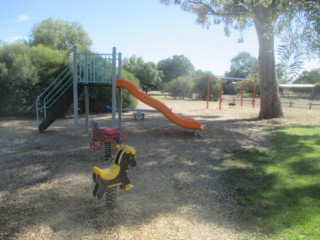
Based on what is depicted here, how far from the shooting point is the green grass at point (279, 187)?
3.93 metres

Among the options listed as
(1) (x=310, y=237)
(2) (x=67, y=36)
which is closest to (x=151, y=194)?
(1) (x=310, y=237)

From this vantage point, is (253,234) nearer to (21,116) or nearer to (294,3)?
(294,3)

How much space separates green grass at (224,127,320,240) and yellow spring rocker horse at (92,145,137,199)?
5.82 feet

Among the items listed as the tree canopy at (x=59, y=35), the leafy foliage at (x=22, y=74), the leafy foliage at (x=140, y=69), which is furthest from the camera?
the leafy foliage at (x=140, y=69)

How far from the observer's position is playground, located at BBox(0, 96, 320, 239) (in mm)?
3803

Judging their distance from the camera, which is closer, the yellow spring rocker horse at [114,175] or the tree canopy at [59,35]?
the yellow spring rocker horse at [114,175]

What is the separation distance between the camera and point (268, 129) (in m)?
12.2

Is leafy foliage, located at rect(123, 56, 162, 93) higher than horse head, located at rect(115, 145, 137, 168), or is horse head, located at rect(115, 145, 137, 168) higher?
leafy foliage, located at rect(123, 56, 162, 93)

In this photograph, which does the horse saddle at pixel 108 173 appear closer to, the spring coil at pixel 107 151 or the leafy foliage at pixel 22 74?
the spring coil at pixel 107 151

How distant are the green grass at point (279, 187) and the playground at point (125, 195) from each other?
7.5 inches

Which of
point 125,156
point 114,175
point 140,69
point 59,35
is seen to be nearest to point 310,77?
point 125,156

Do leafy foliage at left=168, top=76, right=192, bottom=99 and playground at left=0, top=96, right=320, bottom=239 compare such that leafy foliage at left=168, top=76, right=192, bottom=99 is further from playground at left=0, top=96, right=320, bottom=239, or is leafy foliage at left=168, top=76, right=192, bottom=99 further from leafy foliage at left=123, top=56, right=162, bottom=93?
playground at left=0, top=96, right=320, bottom=239

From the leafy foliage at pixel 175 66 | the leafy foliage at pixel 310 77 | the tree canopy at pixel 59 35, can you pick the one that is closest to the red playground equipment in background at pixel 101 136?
the leafy foliage at pixel 310 77

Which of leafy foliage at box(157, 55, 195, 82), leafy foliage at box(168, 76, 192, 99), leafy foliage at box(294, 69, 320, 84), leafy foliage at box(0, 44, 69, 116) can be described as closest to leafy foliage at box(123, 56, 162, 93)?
leafy foliage at box(168, 76, 192, 99)
